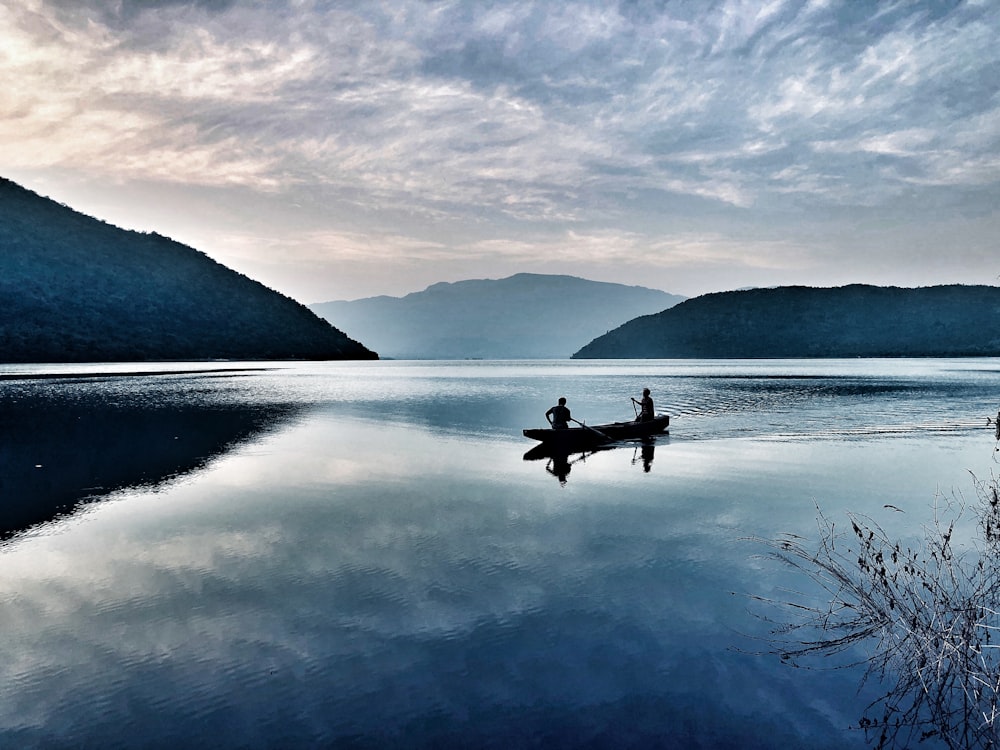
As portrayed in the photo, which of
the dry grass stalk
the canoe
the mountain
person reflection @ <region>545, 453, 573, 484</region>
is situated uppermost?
the mountain

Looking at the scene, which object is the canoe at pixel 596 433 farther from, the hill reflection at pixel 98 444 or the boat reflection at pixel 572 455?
the hill reflection at pixel 98 444

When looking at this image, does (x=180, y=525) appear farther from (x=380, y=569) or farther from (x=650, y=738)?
(x=650, y=738)

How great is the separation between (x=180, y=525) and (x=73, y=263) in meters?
198

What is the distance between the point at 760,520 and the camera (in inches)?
675

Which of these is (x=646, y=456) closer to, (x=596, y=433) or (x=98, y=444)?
(x=596, y=433)

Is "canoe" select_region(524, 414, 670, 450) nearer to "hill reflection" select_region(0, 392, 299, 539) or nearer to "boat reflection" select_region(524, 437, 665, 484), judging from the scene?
"boat reflection" select_region(524, 437, 665, 484)

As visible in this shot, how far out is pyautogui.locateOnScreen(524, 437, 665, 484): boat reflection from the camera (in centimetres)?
2564

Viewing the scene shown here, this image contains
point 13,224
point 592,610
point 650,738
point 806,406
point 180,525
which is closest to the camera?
point 650,738

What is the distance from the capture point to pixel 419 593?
1169 cm

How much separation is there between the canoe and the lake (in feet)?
5.42

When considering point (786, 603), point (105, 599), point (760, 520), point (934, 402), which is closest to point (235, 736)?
point (105, 599)

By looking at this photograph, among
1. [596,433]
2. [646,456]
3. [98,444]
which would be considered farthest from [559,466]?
[98,444]

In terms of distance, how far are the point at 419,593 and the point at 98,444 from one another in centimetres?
2627

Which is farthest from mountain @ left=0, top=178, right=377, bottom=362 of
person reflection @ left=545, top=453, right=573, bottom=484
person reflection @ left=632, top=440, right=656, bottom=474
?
person reflection @ left=632, top=440, right=656, bottom=474
